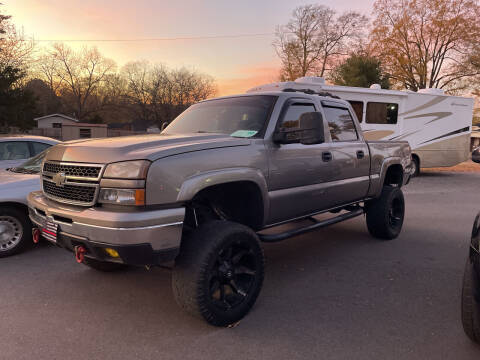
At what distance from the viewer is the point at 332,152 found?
4.42 m

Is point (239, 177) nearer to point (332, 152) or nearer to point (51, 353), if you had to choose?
point (332, 152)

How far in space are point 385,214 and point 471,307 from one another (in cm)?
301

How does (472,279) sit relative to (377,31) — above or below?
below

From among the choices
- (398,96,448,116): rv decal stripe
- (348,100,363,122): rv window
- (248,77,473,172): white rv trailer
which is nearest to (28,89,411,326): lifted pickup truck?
(348,100,363,122): rv window

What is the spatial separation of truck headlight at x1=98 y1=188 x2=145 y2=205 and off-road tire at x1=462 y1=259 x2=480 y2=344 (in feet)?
7.76

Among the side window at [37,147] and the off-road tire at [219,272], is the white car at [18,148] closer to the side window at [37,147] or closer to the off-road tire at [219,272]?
the side window at [37,147]

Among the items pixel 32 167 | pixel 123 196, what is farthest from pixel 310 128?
pixel 32 167

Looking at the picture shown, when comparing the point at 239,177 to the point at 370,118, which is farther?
the point at 370,118

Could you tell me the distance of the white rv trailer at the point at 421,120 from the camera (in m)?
13.8

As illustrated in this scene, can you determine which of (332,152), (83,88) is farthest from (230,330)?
(83,88)

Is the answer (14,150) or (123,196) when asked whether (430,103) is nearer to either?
(14,150)

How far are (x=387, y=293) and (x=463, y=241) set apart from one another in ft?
9.36

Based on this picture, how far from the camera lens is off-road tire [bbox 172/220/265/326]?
2863 millimetres

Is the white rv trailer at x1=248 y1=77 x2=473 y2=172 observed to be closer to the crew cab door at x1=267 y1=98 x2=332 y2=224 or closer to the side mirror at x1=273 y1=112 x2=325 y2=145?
the crew cab door at x1=267 y1=98 x2=332 y2=224
